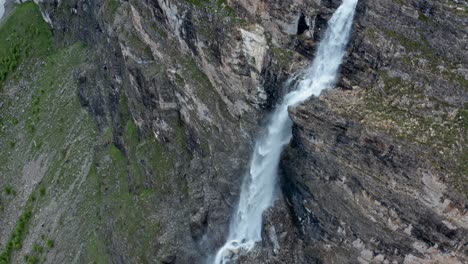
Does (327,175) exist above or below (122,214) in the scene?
above

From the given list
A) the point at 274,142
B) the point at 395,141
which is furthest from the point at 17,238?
the point at 395,141

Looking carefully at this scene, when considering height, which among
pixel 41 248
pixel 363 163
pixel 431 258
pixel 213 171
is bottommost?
pixel 41 248

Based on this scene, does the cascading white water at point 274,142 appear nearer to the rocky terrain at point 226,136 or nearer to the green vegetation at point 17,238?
the rocky terrain at point 226,136

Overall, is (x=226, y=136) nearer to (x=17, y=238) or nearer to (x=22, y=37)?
(x=17, y=238)

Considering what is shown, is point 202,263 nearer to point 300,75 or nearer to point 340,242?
point 340,242

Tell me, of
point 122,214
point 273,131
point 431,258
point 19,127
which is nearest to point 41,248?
point 122,214

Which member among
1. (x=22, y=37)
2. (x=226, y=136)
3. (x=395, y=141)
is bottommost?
(x=22, y=37)

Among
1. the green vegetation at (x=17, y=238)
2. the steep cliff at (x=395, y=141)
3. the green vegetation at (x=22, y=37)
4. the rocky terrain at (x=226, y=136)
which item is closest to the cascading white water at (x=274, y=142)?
the rocky terrain at (x=226, y=136)
